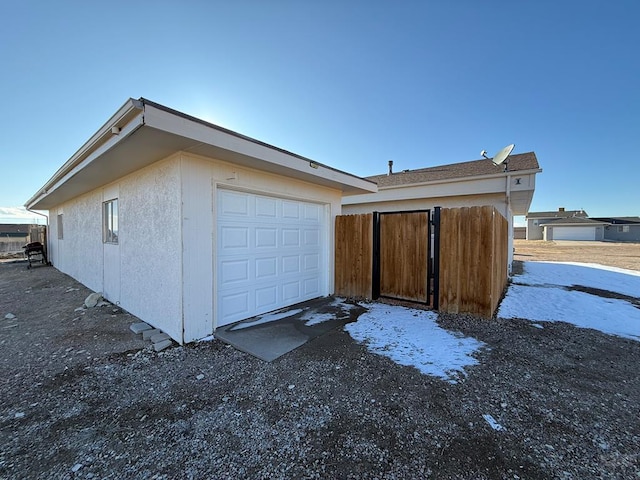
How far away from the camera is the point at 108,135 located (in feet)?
11.3

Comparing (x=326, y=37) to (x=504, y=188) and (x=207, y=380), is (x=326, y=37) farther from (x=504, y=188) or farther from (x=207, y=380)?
(x=207, y=380)

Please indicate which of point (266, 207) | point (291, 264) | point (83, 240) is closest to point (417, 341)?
point (291, 264)

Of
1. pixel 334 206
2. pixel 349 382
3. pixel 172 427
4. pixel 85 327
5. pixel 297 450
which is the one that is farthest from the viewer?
pixel 334 206

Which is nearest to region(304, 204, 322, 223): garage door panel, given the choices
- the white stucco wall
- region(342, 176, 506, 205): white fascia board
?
the white stucco wall

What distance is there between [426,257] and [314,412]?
13.5 feet

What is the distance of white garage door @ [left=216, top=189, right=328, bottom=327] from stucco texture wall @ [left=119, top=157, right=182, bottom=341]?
665 millimetres

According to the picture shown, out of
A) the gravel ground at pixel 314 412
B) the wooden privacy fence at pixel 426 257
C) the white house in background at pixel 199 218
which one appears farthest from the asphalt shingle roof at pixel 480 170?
the gravel ground at pixel 314 412

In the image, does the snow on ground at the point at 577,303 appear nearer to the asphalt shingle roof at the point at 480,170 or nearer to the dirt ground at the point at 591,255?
the asphalt shingle roof at the point at 480,170

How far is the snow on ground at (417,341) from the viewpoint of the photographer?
3100mm

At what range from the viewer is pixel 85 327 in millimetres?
4504

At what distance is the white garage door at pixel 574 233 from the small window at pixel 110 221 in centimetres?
4625

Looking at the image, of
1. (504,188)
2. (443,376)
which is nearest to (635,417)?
(443,376)

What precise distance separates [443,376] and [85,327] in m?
5.74

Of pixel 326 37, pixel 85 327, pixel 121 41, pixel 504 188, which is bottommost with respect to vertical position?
pixel 85 327
